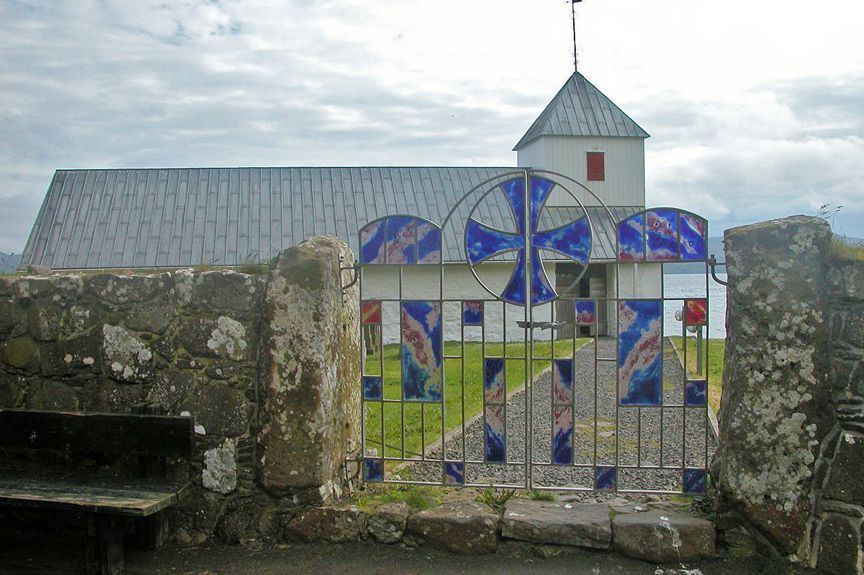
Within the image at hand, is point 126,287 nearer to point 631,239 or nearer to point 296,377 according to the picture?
point 296,377

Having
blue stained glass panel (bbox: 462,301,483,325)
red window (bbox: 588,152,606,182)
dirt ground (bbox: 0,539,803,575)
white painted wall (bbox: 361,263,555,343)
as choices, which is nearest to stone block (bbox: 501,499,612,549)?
dirt ground (bbox: 0,539,803,575)

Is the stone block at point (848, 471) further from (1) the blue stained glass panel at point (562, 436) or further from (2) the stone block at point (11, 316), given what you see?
(2) the stone block at point (11, 316)

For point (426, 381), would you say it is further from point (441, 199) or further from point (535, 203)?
point (441, 199)

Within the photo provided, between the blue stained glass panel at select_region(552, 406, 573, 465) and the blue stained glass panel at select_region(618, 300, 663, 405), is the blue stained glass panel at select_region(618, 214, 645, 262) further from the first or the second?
the blue stained glass panel at select_region(552, 406, 573, 465)

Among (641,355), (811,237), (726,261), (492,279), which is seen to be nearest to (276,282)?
(641,355)

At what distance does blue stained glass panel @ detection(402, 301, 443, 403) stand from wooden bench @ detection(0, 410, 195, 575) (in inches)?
61.1

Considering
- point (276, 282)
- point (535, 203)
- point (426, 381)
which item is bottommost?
point (426, 381)

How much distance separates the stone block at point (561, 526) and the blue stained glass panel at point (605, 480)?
0.28 meters

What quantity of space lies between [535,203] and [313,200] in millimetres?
21613

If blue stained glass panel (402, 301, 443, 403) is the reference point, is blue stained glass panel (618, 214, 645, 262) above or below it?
above

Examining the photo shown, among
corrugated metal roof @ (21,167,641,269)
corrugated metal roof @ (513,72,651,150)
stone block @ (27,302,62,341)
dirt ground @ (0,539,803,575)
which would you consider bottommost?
dirt ground @ (0,539,803,575)

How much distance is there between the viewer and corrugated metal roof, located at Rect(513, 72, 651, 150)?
2700 cm

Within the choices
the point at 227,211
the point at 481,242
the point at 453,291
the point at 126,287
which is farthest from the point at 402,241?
the point at 227,211

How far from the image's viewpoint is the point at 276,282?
5.29 meters
